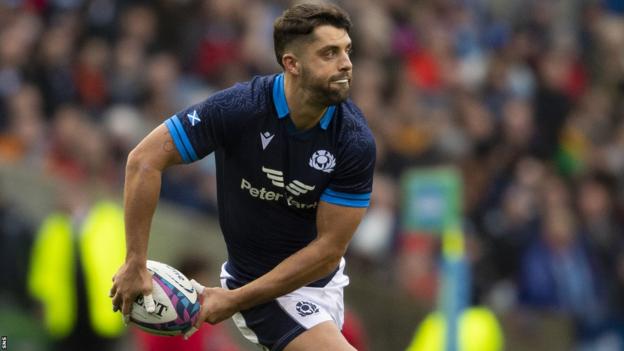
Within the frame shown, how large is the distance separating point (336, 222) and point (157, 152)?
93 centimetres

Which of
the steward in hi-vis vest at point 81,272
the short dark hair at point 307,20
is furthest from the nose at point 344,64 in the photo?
the steward in hi-vis vest at point 81,272

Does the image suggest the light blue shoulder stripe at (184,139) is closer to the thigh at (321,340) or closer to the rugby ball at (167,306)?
the rugby ball at (167,306)

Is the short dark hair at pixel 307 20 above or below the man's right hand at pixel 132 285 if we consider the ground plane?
above

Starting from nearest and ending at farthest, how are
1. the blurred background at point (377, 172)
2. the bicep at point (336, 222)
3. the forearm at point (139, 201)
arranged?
the forearm at point (139, 201) → the bicep at point (336, 222) → the blurred background at point (377, 172)

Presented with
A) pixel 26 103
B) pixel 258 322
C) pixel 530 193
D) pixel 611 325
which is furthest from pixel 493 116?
pixel 258 322

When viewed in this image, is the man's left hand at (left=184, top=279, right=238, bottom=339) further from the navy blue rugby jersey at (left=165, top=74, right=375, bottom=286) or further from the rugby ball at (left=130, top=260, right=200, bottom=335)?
the navy blue rugby jersey at (left=165, top=74, right=375, bottom=286)

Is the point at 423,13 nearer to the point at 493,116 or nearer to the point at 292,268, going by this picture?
the point at 493,116

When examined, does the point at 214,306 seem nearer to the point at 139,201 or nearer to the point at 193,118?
the point at 139,201

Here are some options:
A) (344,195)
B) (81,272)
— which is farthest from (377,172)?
(344,195)

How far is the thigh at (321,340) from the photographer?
7043 millimetres

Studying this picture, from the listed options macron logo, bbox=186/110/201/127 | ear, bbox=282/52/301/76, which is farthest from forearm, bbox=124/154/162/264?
ear, bbox=282/52/301/76

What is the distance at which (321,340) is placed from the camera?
7094 mm

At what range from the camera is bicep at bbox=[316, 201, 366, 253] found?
22.7 ft

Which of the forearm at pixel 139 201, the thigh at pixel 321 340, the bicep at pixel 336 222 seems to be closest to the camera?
the forearm at pixel 139 201
